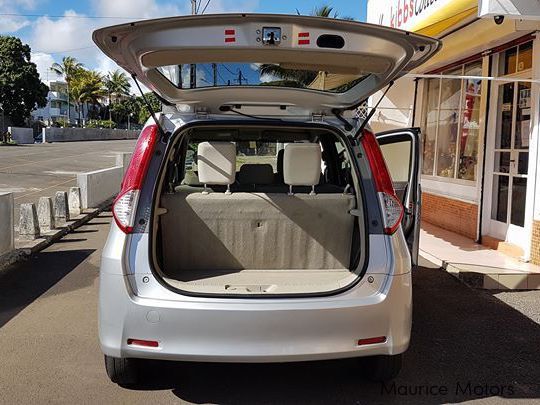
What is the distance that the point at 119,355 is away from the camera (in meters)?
3.18

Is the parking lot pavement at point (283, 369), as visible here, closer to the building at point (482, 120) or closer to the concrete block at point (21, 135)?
the building at point (482, 120)

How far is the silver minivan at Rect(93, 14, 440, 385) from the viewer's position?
306cm

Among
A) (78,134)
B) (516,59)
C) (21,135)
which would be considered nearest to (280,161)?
(516,59)

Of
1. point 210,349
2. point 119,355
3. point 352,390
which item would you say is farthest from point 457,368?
point 119,355

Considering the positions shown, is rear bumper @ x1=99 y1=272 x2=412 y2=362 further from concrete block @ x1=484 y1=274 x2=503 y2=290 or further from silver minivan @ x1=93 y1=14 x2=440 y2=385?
Result: concrete block @ x1=484 y1=274 x2=503 y2=290

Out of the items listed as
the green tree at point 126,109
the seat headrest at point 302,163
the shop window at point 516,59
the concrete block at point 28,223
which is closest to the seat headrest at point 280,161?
the seat headrest at point 302,163

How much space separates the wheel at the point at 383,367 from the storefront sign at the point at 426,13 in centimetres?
425

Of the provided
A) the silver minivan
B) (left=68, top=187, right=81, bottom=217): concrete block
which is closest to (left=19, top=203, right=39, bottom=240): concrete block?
(left=68, top=187, right=81, bottom=217): concrete block

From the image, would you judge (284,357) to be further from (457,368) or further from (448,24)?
(448,24)

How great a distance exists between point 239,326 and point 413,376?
1.51m

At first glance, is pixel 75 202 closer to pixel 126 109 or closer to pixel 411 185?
pixel 411 185

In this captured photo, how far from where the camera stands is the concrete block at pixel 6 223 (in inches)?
268

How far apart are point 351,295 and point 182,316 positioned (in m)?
0.97

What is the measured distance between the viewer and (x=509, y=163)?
7.72m
